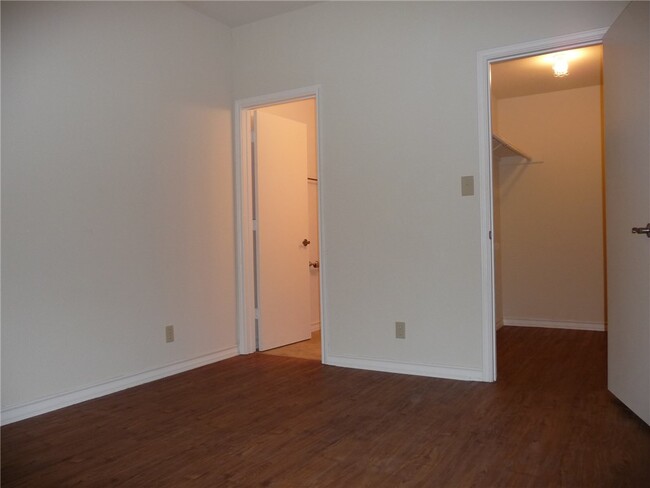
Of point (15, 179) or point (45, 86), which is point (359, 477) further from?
point (45, 86)

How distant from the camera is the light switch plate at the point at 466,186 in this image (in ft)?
10.9

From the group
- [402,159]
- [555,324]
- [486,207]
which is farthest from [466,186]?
[555,324]

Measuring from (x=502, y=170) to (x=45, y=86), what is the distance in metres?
4.46

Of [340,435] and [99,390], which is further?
[99,390]

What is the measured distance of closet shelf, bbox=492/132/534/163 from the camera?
460 centimetres

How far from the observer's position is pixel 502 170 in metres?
5.73

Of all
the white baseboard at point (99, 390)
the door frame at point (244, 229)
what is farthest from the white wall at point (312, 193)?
the white baseboard at point (99, 390)

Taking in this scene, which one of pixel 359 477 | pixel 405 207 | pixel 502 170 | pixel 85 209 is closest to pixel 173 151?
pixel 85 209

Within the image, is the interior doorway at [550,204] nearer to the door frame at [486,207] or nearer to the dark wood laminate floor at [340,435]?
the door frame at [486,207]

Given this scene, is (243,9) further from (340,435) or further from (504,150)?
(340,435)

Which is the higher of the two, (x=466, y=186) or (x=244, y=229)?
(x=466, y=186)

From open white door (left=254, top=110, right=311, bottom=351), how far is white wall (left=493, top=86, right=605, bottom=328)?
7.56ft

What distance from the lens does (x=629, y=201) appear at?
2576 millimetres

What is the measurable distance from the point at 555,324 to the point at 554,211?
1166mm
